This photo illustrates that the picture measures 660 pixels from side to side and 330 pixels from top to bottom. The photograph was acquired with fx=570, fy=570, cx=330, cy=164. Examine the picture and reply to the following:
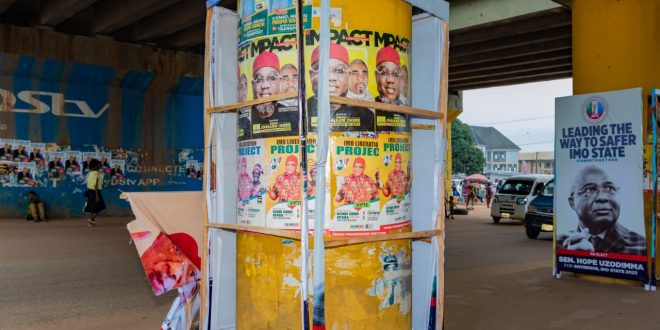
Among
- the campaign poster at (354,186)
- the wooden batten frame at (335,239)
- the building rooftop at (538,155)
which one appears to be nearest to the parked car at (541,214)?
the wooden batten frame at (335,239)

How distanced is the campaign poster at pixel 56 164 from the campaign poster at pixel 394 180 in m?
16.5

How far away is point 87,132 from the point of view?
18609mm

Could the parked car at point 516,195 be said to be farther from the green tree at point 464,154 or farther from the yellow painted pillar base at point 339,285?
the green tree at point 464,154

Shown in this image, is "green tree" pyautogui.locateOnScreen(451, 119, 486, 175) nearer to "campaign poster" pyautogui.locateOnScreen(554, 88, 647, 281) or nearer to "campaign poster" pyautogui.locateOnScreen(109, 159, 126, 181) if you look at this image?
"campaign poster" pyautogui.locateOnScreen(109, 159, 126, 181)

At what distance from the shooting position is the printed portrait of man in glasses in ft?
28.5

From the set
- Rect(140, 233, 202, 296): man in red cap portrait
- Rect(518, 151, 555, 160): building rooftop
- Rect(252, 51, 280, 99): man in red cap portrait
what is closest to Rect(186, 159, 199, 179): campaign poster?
Rect(140, 233, 202, 296): man in red cap portrait

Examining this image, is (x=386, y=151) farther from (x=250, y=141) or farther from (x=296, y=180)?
(x=250, y=141)

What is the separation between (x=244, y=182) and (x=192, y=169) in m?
17.2

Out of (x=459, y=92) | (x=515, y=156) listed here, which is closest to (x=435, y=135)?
(x=459, y=92)

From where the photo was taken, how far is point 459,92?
3041cm

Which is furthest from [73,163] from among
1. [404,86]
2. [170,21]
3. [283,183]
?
[404,86]

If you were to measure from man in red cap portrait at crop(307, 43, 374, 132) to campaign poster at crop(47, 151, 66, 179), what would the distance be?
1642cm

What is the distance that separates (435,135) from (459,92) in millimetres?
26802

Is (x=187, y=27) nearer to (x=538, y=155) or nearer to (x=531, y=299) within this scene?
(x=531, y=299)
